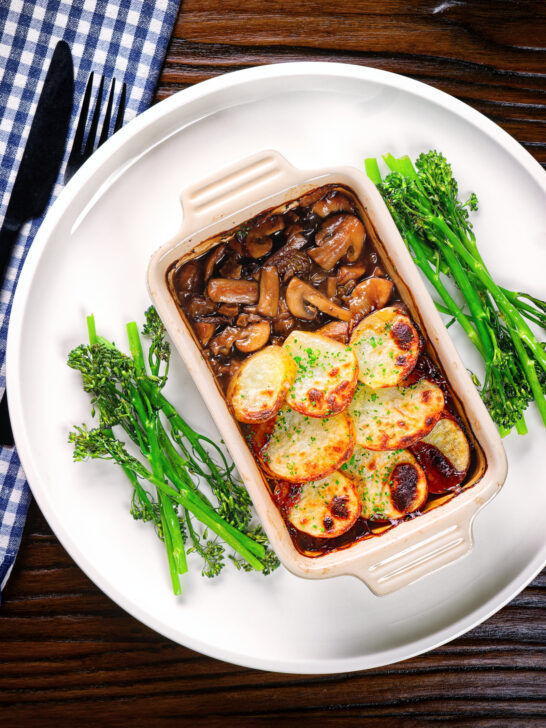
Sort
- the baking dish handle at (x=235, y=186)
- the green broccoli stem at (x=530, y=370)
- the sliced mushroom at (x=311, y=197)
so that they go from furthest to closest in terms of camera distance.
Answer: the green broccoli stem at (x=530, y=370) → the sliced mushroom at (x=311, y=197) → the baking dish handle at (x=235, y=186)

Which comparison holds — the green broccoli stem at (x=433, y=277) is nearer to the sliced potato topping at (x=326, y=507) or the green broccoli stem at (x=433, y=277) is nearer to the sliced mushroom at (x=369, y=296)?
the sliced mushroom at (x=369, y=296)

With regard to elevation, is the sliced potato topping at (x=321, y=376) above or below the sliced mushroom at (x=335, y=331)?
below

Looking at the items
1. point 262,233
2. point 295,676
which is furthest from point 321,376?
point 295,676

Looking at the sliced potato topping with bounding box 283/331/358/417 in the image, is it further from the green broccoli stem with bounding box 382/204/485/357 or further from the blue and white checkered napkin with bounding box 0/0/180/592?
the blue and white checkered napkin with bounding box 0/0/180/592

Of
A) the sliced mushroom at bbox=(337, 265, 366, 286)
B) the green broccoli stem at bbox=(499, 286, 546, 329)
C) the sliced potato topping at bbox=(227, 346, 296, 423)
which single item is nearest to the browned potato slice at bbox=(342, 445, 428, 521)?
the sliced potato topping at bbox=(227, 346, 296, 423)

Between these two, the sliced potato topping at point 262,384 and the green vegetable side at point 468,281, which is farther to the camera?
the green vegetable side at point 468,281

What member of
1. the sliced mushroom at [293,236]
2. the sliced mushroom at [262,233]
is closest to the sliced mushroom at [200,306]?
the sliced mushroom at [262,233]

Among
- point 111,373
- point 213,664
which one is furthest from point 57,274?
point 213,664
